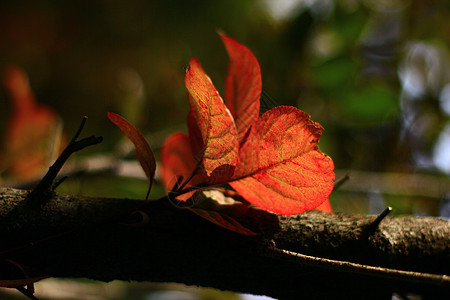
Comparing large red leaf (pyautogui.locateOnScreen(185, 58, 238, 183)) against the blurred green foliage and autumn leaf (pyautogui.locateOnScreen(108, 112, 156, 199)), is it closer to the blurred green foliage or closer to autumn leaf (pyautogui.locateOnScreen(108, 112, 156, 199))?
autumn leaf (pyautogui.locateOnScreen(108, 112, 156, 199))

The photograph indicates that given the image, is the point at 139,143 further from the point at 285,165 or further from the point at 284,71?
the point at 284,71

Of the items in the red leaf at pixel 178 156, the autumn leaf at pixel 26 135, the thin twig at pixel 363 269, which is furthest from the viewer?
the autumn leaf at pixel 26 135

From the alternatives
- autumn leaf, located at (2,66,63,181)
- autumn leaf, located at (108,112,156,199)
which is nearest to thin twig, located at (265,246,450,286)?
autumn leaf, located at (108,112,156,199)

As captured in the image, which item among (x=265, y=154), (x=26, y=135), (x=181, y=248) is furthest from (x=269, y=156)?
(x=26, y=135)

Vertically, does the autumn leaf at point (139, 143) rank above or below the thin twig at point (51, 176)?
above

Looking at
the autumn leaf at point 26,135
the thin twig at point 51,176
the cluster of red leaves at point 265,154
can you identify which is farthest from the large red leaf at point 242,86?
the autumn leaf at point 26,135

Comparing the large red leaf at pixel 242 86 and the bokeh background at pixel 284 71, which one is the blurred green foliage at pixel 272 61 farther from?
the large red leaf at pixel 242 86

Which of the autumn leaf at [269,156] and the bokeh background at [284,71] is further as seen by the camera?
the bokeh background at [284,71]
